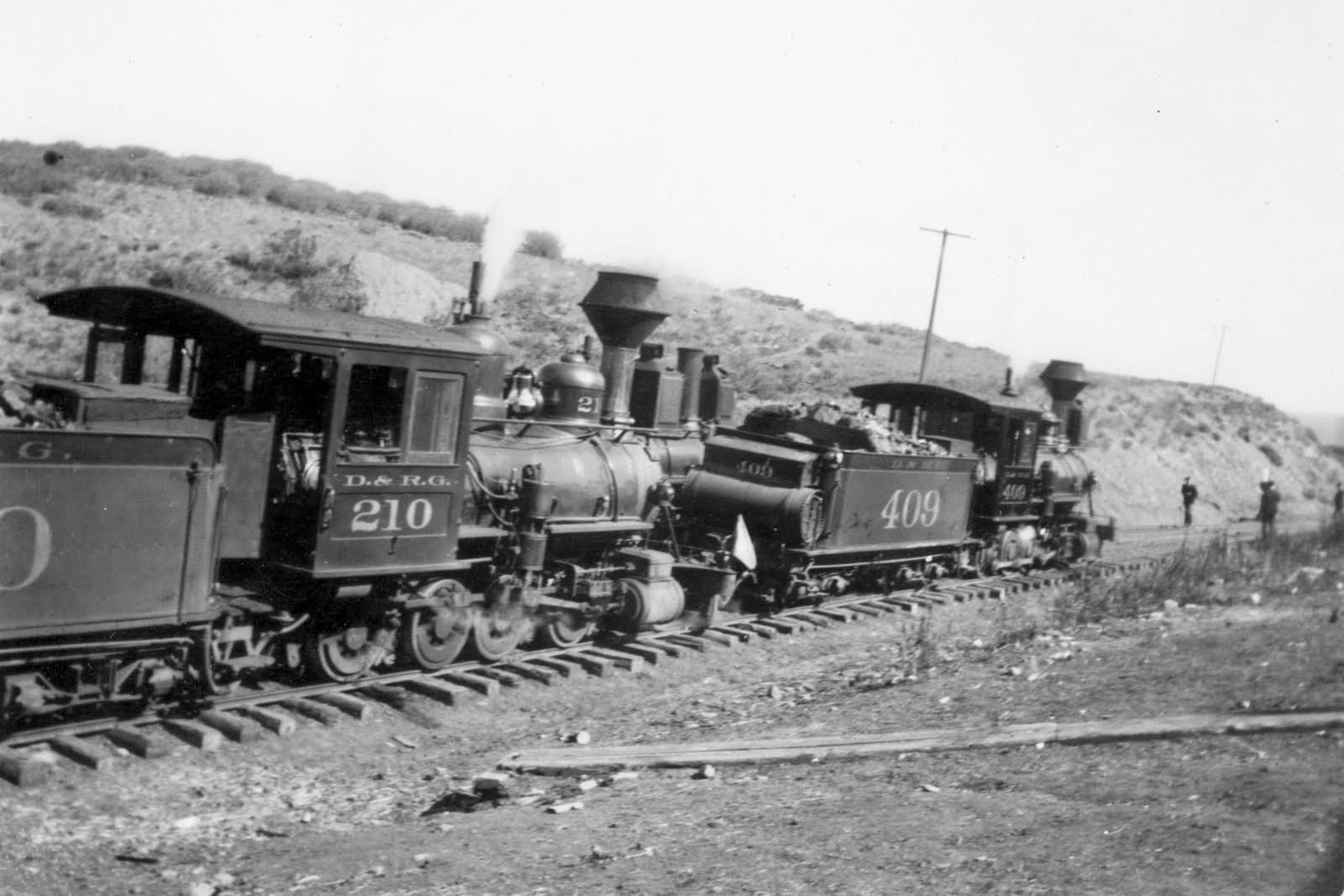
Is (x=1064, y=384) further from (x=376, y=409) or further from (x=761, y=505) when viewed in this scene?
(x=376, y=409)

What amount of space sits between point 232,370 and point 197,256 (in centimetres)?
2723

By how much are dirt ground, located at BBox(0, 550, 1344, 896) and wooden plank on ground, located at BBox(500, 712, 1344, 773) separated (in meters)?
0.10

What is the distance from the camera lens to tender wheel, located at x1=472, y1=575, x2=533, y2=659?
9414 mm

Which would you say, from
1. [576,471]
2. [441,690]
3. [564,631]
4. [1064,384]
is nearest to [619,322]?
[576,471]

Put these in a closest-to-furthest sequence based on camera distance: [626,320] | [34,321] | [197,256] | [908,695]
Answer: [908,695] → [626,320] → [34,321] → [197,256]

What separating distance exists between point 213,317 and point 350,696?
2.93 m

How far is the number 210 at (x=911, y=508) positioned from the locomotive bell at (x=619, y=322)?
415cm

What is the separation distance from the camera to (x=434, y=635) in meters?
9.11

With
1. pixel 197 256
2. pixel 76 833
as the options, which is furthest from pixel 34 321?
pixel 76 833

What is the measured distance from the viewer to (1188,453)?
40531mm

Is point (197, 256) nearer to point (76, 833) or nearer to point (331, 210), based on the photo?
point (331, 210)

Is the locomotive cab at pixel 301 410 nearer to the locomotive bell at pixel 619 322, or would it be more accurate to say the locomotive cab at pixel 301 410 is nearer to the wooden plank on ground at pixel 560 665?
the wooden plank on ground at pixel 560 665

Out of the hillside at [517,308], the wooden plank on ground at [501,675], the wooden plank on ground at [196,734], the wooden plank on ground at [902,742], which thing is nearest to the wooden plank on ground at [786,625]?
the wooden plank on ground at [501,675]

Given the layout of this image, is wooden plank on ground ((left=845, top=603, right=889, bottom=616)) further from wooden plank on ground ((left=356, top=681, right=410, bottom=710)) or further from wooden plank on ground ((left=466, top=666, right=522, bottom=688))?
wooden plank on ground ((left=356, top=681, right=410, bottom=710))
